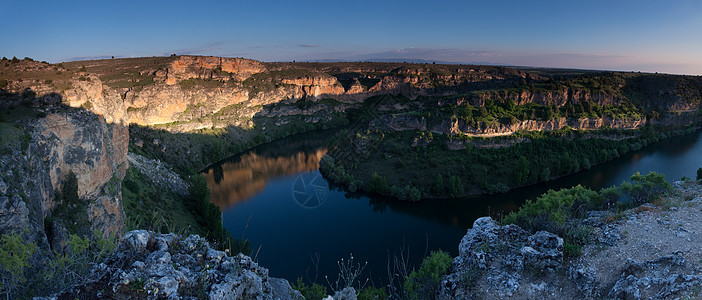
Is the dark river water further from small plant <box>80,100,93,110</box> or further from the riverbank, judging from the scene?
small plant <box>80,100,93,110</box>

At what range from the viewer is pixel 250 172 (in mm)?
47125

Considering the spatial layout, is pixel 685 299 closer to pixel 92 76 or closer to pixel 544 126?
pixel 92 76

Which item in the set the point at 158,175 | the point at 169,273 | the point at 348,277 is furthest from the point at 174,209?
the point at 169,273

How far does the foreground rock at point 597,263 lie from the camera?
9.29 metres

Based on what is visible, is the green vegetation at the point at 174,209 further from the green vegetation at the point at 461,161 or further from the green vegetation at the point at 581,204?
the green vegetation at the point at 581,204

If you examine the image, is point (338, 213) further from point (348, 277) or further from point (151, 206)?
point (348, 277)

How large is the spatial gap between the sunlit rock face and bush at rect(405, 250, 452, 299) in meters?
26.0

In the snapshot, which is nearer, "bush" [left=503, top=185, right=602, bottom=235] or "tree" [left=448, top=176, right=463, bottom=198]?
"bush" [left=503, top=185, right=602, bottom=235]

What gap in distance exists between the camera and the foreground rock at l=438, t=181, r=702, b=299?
9.29 m

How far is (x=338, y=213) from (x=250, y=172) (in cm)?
2046

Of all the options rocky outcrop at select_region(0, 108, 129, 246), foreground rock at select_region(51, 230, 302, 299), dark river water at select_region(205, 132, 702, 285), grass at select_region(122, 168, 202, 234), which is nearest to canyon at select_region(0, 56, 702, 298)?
rocky outcrop at select_region(0, 108, 129, 246)

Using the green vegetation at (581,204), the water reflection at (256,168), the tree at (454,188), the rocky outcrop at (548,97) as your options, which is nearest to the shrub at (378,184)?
the tree at (454,188)

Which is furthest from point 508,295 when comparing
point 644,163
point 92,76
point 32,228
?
point 644,163

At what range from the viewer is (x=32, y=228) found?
10.8m
